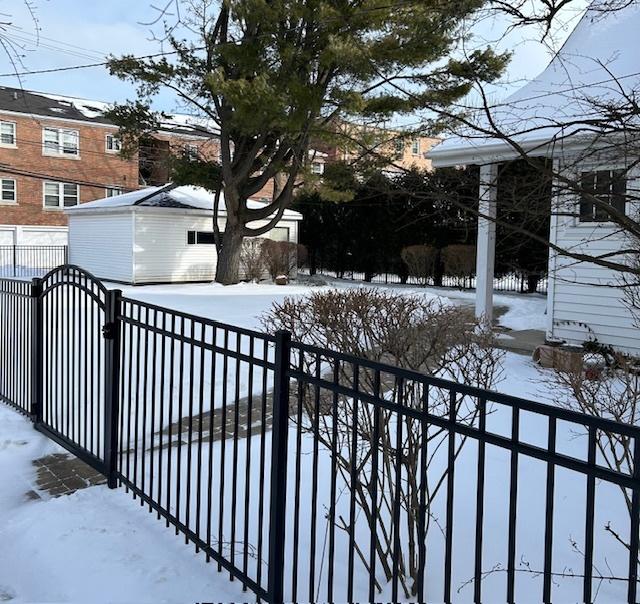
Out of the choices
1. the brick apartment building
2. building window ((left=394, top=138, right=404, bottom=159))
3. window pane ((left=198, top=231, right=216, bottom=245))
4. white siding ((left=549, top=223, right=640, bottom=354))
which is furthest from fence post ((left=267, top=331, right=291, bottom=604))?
the brick apartment building

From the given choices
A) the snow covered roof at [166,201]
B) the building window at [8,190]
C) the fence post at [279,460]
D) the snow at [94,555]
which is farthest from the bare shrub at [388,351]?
the building window at [8,190]

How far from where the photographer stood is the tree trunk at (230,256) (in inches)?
821

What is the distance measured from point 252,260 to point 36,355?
17130 mm

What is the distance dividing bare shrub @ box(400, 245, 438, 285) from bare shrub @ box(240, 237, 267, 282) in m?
5.01

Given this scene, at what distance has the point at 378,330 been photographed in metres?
4.16

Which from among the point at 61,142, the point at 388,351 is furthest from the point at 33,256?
the point at 388,351

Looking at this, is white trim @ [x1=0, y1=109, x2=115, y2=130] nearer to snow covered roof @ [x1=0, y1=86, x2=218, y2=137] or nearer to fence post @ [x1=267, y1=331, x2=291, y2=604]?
snow covered roof @ [x1=0, y1=86, x2=218, y2=137]

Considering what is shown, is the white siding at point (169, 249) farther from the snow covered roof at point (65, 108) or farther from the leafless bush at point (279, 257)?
the snow covered roof at point (65, 108)

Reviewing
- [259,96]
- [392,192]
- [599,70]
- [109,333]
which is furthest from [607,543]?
[259,96]

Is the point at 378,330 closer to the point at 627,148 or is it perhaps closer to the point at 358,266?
the point at 627,148

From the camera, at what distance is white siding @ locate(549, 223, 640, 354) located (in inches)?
344

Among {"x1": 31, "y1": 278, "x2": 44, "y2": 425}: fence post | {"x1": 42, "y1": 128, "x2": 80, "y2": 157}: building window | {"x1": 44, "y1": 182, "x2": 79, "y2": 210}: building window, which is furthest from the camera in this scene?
{"x1": 44, "y1": 182, "x2": 79, "y2": 210}: building window

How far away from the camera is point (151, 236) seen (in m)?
22.0

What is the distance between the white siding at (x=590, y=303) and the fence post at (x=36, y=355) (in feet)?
20.6
